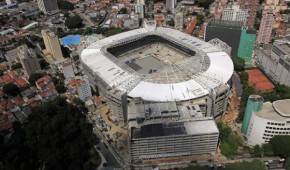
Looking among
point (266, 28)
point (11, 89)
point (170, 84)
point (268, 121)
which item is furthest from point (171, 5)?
point (268, 121)

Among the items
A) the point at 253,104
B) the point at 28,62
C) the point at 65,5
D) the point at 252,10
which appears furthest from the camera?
the point at 65,5

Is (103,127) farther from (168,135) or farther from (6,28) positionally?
(6,28)

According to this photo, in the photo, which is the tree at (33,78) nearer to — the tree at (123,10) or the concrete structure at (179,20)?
the concrete structure at (179,20)

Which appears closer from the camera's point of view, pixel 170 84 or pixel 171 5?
pixel 170 84

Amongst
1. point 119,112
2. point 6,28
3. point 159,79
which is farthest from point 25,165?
point 6,28

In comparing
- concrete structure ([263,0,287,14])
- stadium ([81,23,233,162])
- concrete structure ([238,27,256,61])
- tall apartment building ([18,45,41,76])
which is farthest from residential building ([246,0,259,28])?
tall apartment building ([18,45,41,76])

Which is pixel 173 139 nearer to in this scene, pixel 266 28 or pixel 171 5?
pixel 266 28

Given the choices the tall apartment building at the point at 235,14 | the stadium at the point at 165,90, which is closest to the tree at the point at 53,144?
the stadium at the point at 165,90
